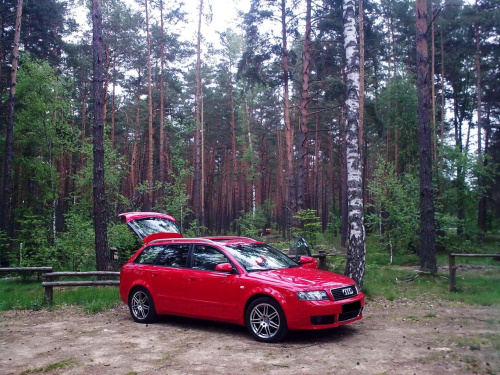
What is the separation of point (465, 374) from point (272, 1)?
18.2m

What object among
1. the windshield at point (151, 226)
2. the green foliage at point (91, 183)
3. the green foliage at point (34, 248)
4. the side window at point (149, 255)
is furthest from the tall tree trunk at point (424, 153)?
the green foliage at point (34, 248)

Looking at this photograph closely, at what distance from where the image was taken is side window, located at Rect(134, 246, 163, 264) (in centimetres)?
849

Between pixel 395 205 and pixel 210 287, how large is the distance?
13.6 metres

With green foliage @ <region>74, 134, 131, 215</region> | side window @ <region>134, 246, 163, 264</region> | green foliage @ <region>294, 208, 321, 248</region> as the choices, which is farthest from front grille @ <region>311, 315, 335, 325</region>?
green foliage @ <region>74, 134, 131, 215</region>

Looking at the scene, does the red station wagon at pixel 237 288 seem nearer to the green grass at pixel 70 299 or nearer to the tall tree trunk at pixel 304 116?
the green grass at pixel 70 299

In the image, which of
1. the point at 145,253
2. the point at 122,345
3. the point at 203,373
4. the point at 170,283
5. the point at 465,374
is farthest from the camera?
the point at 145,253

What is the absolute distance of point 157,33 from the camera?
2719 cm

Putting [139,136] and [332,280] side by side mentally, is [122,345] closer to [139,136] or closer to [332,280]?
[332,280]

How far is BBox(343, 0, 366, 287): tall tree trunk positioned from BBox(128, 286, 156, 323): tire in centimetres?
470

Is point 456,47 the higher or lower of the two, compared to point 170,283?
higher

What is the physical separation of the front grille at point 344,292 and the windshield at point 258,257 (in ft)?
4.14

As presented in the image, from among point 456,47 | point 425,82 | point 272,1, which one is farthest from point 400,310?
point 456,47

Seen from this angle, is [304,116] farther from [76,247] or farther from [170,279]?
[170,279]

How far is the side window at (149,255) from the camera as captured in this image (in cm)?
849
